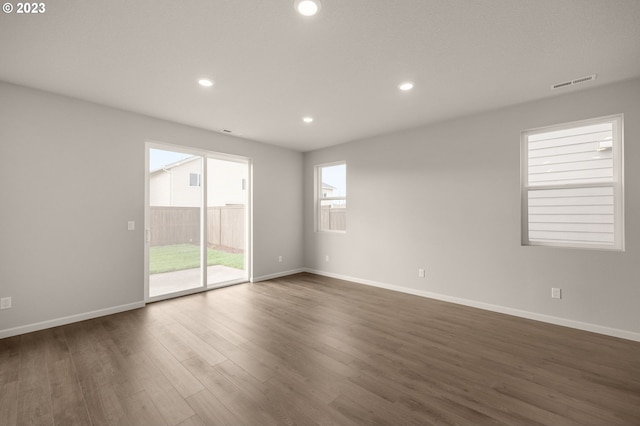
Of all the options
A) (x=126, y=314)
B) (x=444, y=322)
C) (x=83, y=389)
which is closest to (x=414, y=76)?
(x=444, y=322)

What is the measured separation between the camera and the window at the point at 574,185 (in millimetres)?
3090

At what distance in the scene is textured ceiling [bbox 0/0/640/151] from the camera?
195cm

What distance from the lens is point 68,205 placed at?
10.9 ft

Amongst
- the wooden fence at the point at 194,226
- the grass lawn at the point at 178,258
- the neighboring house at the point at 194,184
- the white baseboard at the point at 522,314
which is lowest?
the white baseboard at the point at 522,314

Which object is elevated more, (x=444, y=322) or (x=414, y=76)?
(x=414, y=76)

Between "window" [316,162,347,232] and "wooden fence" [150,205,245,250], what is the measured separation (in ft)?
5.71

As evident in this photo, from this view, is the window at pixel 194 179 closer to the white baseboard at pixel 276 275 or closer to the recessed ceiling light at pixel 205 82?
the recessed ceiling light at pixel 205 82

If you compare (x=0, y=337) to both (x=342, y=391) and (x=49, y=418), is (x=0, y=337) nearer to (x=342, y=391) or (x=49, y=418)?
(x=49, y=418)

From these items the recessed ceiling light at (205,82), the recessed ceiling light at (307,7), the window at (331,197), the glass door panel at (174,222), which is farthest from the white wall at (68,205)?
the recessed ceiling light at (307,7)

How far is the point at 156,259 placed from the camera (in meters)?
4.16

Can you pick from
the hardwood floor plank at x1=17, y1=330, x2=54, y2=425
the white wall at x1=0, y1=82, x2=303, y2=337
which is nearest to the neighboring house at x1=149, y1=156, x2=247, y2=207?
the white wall at x1=0, y1=82, x2=303, y2=337

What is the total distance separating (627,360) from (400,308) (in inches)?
84.9

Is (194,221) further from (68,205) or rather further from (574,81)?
(574,81)

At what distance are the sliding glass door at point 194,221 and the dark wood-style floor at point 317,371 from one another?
0.88m
